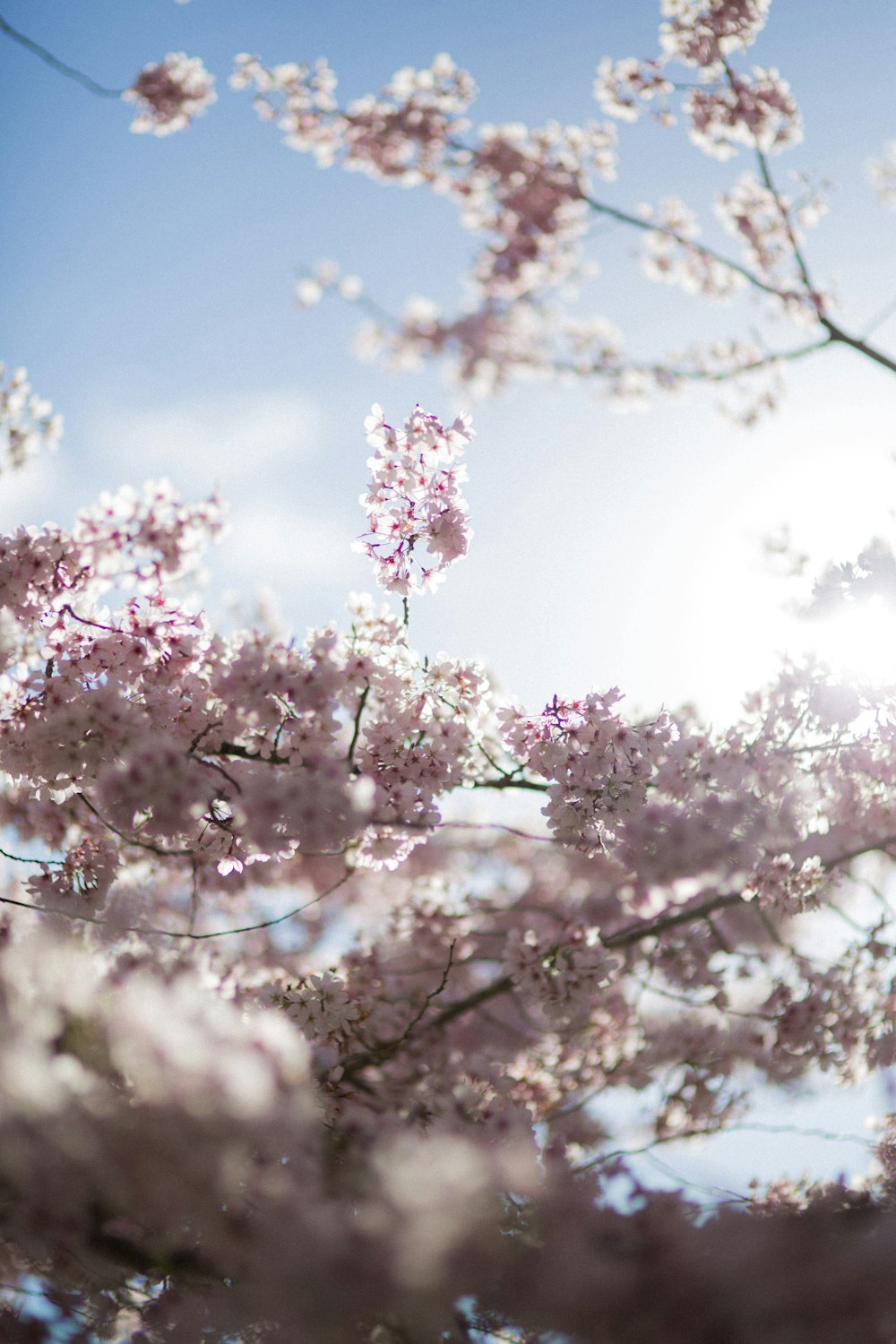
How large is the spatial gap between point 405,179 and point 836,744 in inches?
220

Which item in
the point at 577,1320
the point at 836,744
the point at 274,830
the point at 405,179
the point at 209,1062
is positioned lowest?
the point at 577,1320

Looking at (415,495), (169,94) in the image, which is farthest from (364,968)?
(169,94)

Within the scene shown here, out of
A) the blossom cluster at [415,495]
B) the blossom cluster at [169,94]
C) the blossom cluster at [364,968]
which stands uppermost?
the blossom cluster at [169,94]

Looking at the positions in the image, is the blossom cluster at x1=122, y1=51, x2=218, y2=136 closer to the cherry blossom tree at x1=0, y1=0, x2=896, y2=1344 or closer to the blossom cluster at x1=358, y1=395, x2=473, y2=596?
the cherry blossom tree at x1=0, y1=0, x2=896, y2=1344

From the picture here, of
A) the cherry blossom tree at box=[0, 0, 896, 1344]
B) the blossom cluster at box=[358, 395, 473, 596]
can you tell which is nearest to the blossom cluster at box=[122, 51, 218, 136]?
the cherry blossom tree at box=[0, 0, 896, 1344]

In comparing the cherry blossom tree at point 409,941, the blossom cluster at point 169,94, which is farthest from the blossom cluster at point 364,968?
the blossom cluster at point 169,94

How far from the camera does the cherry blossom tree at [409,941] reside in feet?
4.83

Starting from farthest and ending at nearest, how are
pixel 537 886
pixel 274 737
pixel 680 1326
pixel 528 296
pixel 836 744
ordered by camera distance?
1. pixel 537 886
2. pixel 528 296
3. pixel 836 744
4. pixel 274 737
5. pixel 680 1326

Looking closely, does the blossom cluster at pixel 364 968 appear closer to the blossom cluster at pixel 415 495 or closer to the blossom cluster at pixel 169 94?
the blossom cluster at pixel 415 495

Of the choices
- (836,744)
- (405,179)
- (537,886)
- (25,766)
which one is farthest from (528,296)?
(537,886)

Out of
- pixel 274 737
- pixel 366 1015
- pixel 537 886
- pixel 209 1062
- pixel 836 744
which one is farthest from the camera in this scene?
pixel 537 886

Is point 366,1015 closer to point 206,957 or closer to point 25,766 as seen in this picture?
point 25,766

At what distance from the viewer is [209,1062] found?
168 cm

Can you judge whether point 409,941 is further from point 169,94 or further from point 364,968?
point 169,94
